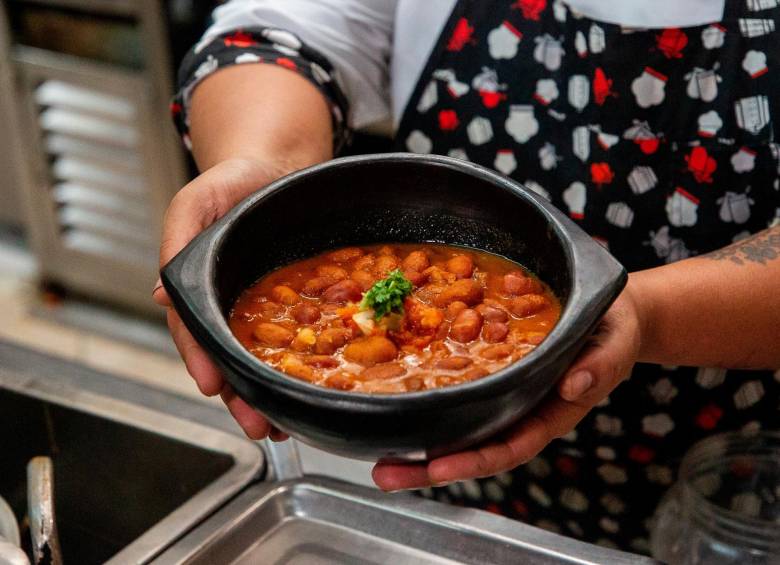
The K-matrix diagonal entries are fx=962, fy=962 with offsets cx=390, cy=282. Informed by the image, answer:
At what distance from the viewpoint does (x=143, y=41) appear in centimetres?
345

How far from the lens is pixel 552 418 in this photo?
113 centimetres

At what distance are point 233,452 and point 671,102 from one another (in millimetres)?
895

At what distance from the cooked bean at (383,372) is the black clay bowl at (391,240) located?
0.09 m

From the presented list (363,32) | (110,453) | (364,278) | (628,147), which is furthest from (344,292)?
(363,32)

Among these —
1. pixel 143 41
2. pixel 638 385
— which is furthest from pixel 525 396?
pixel 143 41

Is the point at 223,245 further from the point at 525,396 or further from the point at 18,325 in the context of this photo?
the point at 18,325

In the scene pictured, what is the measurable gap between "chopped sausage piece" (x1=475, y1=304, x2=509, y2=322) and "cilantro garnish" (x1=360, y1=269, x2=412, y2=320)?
0.32ft

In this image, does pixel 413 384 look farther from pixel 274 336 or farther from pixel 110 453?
pixel 110 453

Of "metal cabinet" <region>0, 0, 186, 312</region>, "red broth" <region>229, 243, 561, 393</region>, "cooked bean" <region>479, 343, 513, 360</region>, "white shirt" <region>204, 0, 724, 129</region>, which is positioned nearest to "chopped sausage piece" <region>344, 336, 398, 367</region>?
"red broth" <region>229, 243, 561, 393</region>

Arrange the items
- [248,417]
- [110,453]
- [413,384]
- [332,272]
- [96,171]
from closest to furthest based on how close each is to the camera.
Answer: [413,384], [248,417], [332,272], [110,453], [96,171]

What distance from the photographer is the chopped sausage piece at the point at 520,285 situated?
1.20 meters

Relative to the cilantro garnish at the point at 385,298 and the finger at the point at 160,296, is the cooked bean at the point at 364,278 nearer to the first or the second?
the cilantro garnish at the point at 385,298

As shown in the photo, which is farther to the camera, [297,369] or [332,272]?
[332,272]

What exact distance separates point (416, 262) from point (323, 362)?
0.24 m
